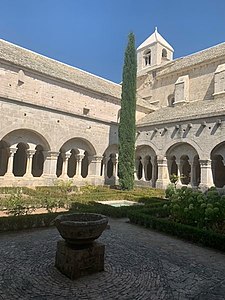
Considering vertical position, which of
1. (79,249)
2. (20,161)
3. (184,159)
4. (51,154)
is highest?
(184,159)

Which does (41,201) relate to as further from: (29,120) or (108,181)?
(108,181)

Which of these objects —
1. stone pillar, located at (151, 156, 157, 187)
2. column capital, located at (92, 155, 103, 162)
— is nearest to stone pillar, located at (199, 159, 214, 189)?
stone pillar, located at (151, 156, 157, 187)

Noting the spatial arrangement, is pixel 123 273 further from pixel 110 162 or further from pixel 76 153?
pixel 110 162

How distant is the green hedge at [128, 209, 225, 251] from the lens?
5.64m

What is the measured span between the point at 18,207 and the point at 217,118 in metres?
13.1

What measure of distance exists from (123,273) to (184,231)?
→ 2903 mm

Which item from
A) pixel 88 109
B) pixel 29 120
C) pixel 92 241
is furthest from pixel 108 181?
pixel 92 241

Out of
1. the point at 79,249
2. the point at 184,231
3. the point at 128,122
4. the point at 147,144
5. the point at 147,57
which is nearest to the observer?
the point at 79,249

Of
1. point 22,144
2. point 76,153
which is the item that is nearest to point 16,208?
point 22,144

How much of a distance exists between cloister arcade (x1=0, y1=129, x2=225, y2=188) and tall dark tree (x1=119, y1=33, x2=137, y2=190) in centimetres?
197

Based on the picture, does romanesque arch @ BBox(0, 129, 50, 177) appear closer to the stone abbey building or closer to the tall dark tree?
the stone abbey building

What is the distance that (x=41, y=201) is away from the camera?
938cm

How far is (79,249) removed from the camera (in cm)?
393

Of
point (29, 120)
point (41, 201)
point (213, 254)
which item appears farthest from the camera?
point (29, 120)
